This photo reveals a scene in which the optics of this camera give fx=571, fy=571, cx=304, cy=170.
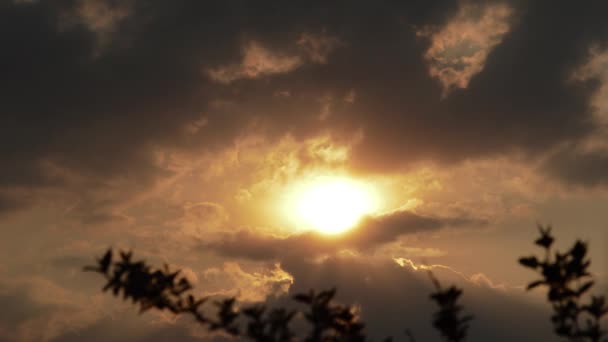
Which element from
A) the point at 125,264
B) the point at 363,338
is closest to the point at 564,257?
the point at 363,338

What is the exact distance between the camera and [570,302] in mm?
14781

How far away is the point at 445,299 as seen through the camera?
14.4m

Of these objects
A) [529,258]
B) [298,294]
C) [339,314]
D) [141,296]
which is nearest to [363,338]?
[339,314]

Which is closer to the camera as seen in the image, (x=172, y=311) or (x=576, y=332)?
(x=576, y=332)

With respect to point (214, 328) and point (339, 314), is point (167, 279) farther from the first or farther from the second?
point (339, 314)

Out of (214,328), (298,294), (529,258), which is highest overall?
(529,258)

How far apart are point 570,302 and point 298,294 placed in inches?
→ 278

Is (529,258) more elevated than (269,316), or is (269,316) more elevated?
(529,258)

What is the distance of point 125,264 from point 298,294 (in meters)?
4.63

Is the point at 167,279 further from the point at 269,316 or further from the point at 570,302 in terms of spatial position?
the point at 570,302

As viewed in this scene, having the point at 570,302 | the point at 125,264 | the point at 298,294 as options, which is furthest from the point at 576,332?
the point at 125,264

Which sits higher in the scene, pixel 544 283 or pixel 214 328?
pixel 544 283

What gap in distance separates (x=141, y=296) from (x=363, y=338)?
589 cm

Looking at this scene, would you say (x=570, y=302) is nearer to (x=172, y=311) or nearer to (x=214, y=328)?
(x=214, y=328)
